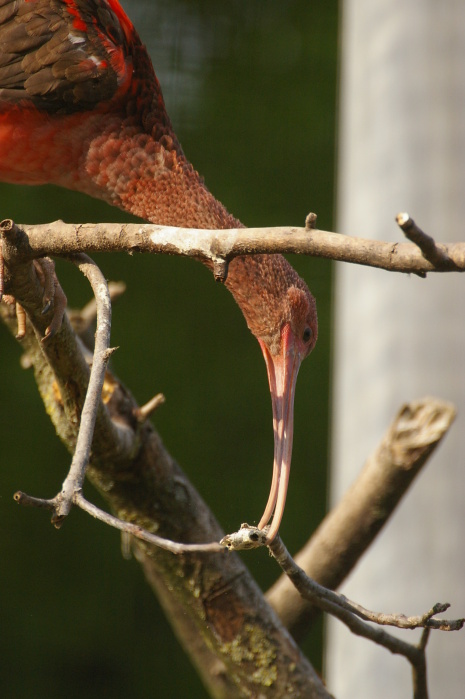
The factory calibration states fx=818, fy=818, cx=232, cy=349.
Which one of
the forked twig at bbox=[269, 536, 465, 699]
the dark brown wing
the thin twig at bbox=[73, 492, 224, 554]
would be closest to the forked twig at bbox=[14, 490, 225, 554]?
the thin twig at bbox=[73, 492, 224, 554]

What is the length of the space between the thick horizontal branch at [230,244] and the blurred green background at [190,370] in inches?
69.9

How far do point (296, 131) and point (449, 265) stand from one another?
10.9 feet

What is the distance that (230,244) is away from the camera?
0.84m

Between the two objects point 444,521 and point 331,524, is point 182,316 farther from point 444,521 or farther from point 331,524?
point 331,524

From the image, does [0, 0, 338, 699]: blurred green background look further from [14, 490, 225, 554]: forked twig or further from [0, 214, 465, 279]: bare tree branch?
[14, 490, 225, 554]: forked twig

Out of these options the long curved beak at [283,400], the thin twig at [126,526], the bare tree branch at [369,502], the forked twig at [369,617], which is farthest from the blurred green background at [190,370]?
the thin twig at [126,526]

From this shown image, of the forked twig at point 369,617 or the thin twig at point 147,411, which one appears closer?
the forked twig at point 369,617

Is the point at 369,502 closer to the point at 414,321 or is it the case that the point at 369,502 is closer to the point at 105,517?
the point at 414,321

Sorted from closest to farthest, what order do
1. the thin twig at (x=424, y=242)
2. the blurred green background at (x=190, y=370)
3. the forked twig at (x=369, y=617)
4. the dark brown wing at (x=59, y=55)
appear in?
the thin twig at (x=424, y=242)
the forked twig at (x=369, y=617)
the dark brown wing at (x=59, y=55)
the blurred green background at (x=190, y=370)

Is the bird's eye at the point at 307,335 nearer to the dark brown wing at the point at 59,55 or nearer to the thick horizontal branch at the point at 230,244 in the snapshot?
the dark brown wing at the point at 59,55

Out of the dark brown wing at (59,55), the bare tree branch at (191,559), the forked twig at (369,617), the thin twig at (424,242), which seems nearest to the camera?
the thin twig at (424,242)

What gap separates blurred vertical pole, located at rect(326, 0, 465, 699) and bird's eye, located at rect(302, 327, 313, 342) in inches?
21.3

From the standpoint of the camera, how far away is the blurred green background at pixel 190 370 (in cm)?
297

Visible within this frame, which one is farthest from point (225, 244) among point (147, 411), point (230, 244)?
point (147, 411)
